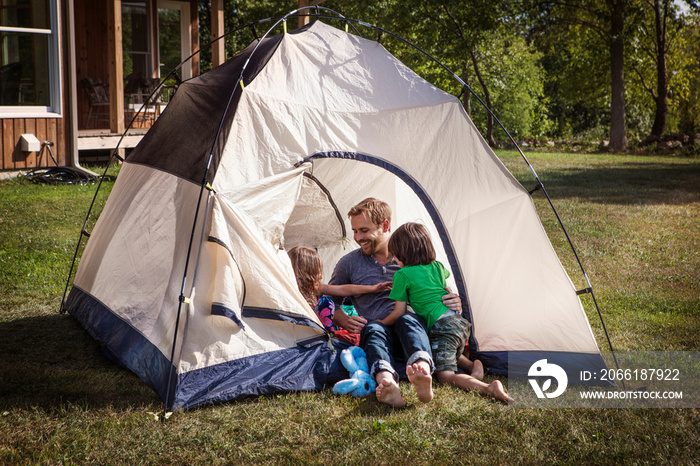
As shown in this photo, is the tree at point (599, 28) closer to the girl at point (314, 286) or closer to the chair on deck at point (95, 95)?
the chair on deck at point (95, 95)

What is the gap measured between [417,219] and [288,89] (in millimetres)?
1472

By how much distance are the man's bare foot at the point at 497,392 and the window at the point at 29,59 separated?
7.50 metres

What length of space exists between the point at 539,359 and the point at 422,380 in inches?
37.1

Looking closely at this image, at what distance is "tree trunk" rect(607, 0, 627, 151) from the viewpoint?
57.4ft

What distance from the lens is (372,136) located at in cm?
371

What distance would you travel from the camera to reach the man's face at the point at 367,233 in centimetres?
393

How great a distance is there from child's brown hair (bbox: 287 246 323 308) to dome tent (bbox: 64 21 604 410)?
195 millimetres

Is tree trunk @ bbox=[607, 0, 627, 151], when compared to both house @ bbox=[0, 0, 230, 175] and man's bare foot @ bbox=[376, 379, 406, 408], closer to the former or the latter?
house @ bbox=[0, 0, 230, 175]

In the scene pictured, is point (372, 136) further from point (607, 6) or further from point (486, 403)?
point (607, 6)

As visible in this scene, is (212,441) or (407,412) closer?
(212,441)

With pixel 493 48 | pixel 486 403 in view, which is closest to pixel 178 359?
pixel 486 403

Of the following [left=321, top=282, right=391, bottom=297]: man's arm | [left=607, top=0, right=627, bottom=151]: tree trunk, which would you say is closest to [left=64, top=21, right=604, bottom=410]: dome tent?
[left=321, top=282, right=391, bottom=297]: man's arm

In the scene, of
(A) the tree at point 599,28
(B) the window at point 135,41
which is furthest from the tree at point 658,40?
(B) the window at point 135,41

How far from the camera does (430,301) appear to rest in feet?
11.3
